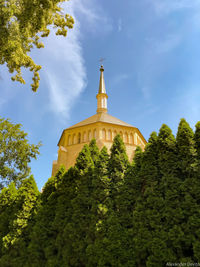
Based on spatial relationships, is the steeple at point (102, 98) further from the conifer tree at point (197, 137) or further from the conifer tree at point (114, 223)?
the conifer tree at point (197, 137)


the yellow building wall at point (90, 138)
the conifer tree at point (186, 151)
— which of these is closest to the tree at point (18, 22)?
the conifer tree at point (186, 151)

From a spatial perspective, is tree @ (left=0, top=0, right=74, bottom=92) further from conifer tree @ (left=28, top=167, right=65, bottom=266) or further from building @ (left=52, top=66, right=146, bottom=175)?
building @ (left=52, top=66, right=146, bottom=175)

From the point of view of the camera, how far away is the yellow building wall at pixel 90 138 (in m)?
20.5

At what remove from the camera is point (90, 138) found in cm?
2123

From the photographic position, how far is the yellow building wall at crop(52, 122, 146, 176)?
20.5 meters

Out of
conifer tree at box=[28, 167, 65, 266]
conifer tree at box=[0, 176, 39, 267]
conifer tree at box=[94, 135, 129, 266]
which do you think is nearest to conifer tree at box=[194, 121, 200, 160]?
conifer tree at box=[94, 135, 129, 266]

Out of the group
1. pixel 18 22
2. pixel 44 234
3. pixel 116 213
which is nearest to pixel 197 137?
pixel 116 213

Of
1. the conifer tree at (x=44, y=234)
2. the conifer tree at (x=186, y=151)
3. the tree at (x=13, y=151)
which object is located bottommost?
the conifer tree at (x=44, y=234)

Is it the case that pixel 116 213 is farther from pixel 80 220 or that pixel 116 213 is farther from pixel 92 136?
pixel 92 136

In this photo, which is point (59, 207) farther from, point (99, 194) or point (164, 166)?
point (164, 166)

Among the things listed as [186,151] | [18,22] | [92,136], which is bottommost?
[186,151]

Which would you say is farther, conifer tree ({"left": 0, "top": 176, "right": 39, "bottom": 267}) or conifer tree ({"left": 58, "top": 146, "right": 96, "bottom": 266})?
conifer tree ({"left": 0, "top": 176, "right": 39, "bottom": 267})

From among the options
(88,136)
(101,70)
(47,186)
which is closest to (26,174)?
(88,136)

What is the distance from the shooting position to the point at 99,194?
5.58 meters
